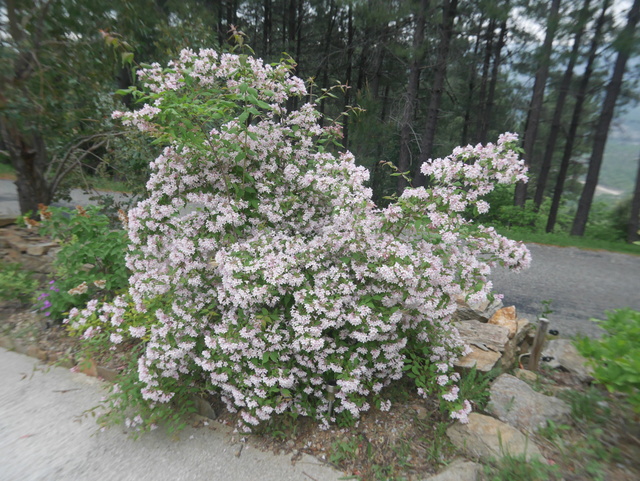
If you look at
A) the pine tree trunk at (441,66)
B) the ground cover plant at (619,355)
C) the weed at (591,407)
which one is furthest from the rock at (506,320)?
the pine tree trunk at (441,66)

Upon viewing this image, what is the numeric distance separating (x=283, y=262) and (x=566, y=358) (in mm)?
2882

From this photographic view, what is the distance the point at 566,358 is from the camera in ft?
11.1

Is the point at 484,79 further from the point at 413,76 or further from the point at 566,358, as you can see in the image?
the point at 566,358

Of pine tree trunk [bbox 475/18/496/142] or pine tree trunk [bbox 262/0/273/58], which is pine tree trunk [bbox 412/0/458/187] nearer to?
pine tree trunk [bbox 475/18/496/142]

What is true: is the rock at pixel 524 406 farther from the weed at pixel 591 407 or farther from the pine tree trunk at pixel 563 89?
the pine tree trunk at pixel 563 89

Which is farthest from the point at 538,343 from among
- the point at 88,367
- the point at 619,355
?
the point at 88,367

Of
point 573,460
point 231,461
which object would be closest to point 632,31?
point 573,460

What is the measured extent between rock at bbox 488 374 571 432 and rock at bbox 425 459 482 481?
54 cm

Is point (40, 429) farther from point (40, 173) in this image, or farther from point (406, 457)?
point (40, 173)

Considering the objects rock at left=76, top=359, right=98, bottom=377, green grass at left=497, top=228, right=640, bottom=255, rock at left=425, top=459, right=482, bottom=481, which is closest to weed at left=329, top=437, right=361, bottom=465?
rock at left=425, top=459, right=482, bottom=481

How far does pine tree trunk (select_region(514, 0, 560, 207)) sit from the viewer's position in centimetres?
909

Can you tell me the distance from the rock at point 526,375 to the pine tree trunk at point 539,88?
23.4 feet

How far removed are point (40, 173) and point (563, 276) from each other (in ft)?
29.4

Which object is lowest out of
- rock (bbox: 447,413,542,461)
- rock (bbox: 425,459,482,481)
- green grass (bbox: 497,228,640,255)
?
rock (bbox: 425,459,482,481)
